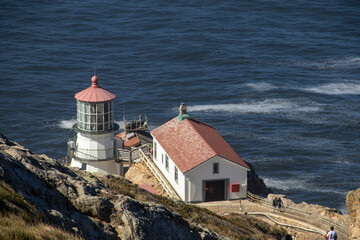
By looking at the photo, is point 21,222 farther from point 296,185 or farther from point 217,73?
point 217,73

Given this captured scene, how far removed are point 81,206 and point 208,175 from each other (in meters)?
22.3

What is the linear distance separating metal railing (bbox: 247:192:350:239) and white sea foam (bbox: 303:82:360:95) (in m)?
53.7

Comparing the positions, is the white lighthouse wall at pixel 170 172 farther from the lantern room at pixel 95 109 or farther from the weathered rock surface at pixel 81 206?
the weathered rock surface at pixel 81 206

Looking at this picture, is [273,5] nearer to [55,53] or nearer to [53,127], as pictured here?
[55,53]

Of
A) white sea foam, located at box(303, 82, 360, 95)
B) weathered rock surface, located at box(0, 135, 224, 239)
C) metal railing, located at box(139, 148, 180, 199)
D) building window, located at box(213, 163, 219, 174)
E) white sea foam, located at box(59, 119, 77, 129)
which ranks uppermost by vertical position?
weathered rock surface, located at box(0, 135, 224, 239)

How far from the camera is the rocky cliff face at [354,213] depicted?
26491 millimetres

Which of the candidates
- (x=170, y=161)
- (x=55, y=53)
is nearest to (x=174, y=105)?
(x=55, y=53)

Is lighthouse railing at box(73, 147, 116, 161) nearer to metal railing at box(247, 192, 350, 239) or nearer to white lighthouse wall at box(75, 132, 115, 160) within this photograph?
white lighthouse wall at box(75, 132, 115, 160)

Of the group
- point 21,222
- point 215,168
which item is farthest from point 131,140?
point 21,222

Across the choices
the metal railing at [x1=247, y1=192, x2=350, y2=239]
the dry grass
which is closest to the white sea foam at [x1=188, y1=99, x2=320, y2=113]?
the metal railing at [x1=247, y1=192, x2=350, y2=239]

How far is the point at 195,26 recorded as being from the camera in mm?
120750

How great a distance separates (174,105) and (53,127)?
1734 centimetres

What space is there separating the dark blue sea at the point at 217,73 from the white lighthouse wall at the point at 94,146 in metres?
22.2

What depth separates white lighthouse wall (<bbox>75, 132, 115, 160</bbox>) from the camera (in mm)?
41875
